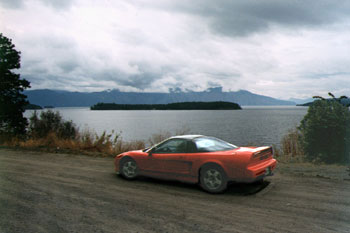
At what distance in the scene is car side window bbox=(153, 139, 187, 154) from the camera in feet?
24.8

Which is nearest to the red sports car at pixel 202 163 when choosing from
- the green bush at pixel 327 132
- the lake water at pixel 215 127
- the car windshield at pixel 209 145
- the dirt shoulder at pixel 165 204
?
the car windshield at pixel 209 145

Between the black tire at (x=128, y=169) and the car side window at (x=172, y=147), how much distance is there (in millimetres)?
843

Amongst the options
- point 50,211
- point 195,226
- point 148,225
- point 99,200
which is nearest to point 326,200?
point 195,226

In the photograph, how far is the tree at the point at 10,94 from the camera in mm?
20125

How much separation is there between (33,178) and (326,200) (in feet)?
24.9

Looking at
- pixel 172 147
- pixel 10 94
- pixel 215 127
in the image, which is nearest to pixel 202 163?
pixel 172 147

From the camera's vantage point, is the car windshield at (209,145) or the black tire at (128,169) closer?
the car windshield at (209,145)

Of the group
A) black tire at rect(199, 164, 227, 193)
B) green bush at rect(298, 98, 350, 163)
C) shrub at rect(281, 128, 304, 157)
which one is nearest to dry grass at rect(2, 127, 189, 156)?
shrub at rect(281, 128, 304, 157)

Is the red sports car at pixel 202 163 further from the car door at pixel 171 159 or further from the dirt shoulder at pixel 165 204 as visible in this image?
the dirt shoulder at pixel 165 204

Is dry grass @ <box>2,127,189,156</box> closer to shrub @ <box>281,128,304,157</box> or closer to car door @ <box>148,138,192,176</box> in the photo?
shrub @ <box>281,128,304,157</box>

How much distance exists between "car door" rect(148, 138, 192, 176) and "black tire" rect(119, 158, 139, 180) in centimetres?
58

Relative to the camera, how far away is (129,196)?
6.52 meters

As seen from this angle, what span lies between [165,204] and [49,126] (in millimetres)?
15884

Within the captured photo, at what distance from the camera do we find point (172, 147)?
777cm
